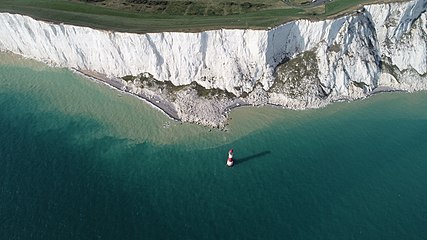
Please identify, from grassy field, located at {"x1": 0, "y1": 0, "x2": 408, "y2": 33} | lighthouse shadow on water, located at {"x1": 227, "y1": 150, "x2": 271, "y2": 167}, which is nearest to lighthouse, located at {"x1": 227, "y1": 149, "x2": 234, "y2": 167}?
lighthouse shadow on water, located at {"x1": 227, "y1": 150, "x2": 271, "y2": 167}

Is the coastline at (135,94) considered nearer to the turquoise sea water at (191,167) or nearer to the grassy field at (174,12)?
the turquoise sea water at (191,167)

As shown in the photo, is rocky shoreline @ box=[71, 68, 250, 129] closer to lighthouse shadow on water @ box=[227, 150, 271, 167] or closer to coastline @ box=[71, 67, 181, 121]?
coastline @ box=[71, 67, 181, 121]

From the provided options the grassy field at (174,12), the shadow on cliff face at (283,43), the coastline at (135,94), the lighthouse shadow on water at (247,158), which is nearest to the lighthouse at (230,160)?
the lighthouse shadow on water at (247,158)

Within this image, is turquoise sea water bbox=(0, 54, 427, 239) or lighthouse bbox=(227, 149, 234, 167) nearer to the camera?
turquoise sea water bbox=(0, 54, 427, 239)

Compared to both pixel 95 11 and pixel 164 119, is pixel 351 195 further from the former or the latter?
pixel 95 11

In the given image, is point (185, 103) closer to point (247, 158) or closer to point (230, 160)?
point (230, 160)

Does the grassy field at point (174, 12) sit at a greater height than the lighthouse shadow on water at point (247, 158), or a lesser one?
greater
